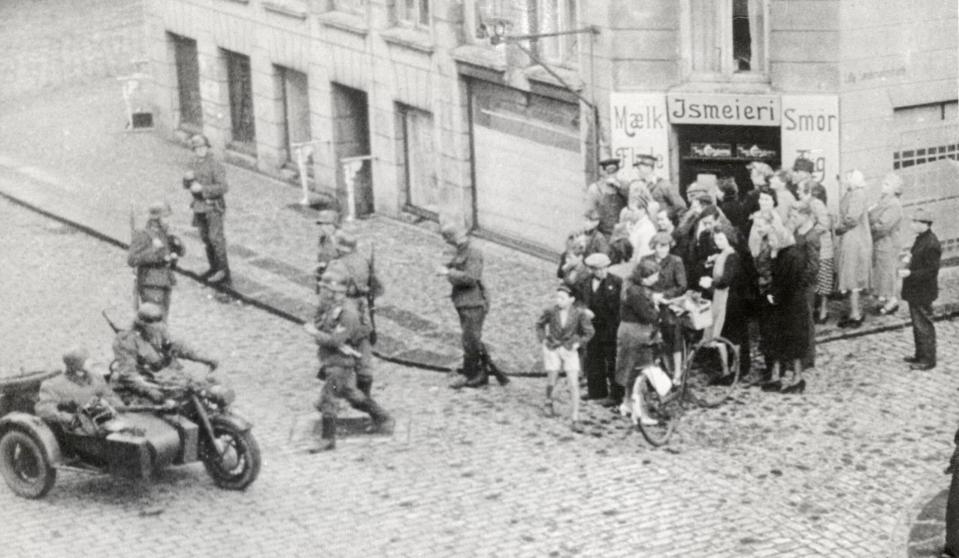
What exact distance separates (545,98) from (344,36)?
531cm

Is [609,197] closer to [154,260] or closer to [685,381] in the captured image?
→ [685,381]

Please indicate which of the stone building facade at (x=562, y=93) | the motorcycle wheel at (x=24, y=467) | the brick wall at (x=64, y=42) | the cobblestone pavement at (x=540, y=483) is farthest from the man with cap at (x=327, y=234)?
the brick wall at (x=64, y=42)

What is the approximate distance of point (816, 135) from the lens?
23.2 m

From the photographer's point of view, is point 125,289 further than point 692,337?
Yes

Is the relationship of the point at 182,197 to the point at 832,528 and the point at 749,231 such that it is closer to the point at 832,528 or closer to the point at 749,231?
the point at 749,231

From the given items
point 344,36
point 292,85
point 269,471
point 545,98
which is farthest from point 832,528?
point 292,85

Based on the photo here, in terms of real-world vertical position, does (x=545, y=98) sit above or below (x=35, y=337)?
above

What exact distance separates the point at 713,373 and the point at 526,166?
711cm

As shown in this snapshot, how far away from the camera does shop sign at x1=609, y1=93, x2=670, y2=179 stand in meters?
24.2

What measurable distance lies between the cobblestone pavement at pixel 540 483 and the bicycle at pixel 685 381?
0.25 meters

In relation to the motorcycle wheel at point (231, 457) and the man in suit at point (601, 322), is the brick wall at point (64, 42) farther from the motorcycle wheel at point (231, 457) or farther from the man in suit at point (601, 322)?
the motorcycle wheel at point (231, 457)

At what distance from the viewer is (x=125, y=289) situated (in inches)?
1004

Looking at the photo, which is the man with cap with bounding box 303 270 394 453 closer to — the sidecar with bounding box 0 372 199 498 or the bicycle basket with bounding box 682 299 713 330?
the sidecar with bounding box 0 372 199 498

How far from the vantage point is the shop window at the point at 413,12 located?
28.7 metres
